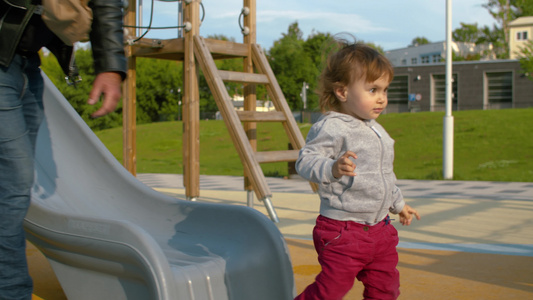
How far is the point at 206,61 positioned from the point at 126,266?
3.52 m

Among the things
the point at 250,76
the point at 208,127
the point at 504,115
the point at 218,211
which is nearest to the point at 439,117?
the point at 504,115

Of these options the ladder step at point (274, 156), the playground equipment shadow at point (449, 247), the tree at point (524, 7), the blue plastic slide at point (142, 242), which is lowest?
the playground equipment shadow at point (449, 247)

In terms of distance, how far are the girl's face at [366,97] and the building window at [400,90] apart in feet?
160

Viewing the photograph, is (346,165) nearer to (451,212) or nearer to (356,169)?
(356,169)

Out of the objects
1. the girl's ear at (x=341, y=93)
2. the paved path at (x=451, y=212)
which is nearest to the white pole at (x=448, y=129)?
the paved path at (x=451, y=212)

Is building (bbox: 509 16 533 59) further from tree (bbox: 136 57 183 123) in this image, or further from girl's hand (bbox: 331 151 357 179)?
girl's hand (bbox: 331 151 357 179)

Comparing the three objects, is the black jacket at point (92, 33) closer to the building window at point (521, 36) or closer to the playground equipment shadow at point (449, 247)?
the playground equipment shadow at point (449, 247)

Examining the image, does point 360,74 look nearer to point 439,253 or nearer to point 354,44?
point 354,44

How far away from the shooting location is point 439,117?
23.8 metres

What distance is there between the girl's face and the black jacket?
2.88 feet

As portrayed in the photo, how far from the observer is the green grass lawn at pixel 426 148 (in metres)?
13.6

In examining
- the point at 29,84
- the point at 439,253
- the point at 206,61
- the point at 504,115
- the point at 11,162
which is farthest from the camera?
the point at 504,115

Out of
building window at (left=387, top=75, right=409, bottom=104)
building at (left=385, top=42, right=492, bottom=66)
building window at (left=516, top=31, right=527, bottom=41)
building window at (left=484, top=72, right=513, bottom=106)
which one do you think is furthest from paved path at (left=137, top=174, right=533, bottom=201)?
building at (left=385, top=42, right=492, bottom=66)

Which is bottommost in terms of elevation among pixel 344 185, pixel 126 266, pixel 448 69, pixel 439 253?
pixel 439 253
